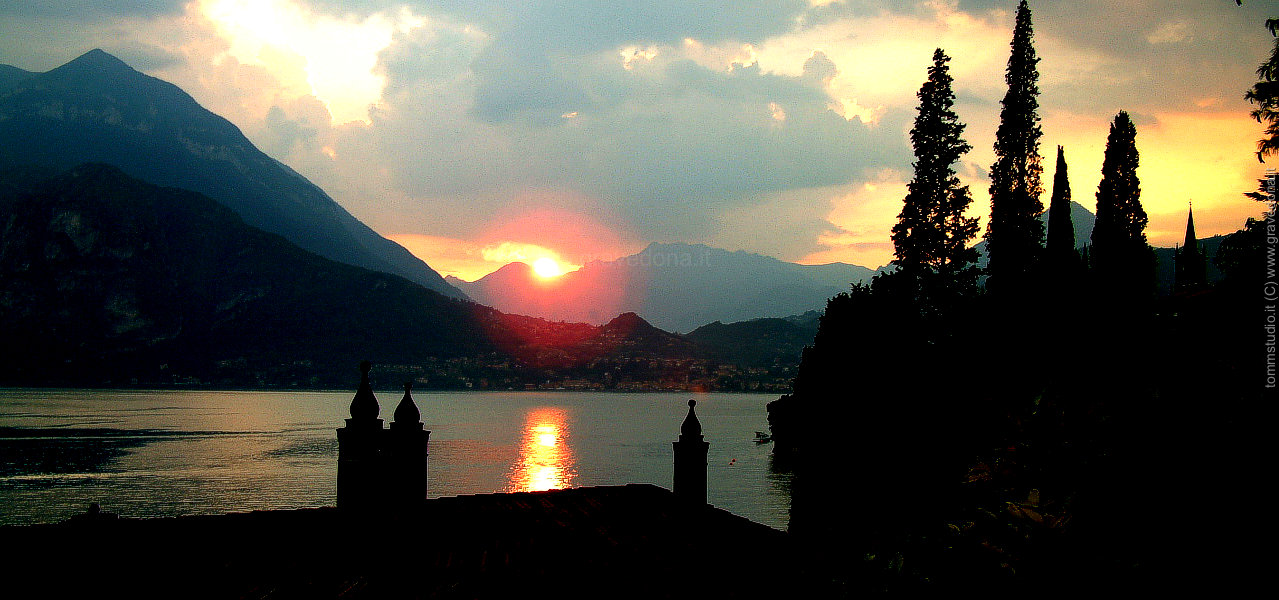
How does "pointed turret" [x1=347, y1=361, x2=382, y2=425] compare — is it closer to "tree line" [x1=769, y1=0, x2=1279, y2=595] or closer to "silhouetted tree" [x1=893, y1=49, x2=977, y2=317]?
"tree line" [x1=769, y1=0, x2=1279, y2=595]

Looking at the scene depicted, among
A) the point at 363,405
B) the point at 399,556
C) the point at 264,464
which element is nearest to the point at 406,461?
the point at 363,405

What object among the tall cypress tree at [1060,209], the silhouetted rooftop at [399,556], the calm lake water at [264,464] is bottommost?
the calm lake water at [264,464]

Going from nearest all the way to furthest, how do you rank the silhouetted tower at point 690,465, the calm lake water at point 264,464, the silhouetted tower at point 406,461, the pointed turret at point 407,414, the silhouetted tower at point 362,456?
the silhouetted tower at point 362,456 < the silhouetted tower at point 406,461 < the pointed turret at point 407,414 < the silhouetted tower at point 690,465 < the calm lake water at point 264,464

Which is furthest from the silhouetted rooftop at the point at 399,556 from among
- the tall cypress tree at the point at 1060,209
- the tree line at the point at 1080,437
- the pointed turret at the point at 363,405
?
the tall cypress tree at the point at 1060,209

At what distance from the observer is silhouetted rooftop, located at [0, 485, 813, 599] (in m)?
10.9

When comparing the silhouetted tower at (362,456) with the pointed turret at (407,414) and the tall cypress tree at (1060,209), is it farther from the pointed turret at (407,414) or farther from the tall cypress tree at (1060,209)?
the tall cypress tree at (1060,209)

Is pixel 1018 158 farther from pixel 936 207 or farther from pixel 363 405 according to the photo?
pixel 363 405

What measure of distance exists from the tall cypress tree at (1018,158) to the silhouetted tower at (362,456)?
41364 mm

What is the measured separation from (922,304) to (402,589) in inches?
1626

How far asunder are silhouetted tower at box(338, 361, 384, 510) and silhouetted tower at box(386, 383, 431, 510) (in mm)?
281

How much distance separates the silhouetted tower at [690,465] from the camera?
20.6m

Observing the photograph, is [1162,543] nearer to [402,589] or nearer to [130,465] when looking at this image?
[402,589]

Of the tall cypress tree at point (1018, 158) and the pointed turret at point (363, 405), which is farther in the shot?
the tall cypress tree at point (1018, 158)

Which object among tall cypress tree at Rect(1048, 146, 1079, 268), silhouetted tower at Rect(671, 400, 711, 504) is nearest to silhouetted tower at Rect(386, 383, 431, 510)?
silhouetted tower at Rect(671, 400, 711, 504)
